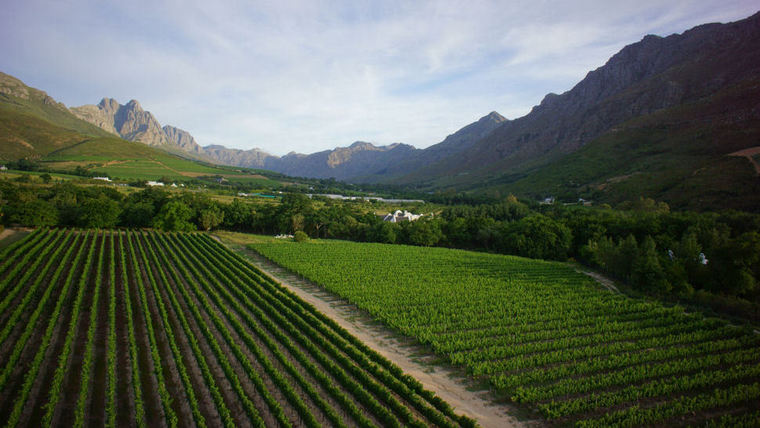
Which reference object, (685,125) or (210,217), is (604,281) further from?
(685,125)

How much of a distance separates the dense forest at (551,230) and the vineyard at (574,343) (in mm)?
5660

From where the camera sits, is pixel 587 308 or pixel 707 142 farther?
pixel 707 142

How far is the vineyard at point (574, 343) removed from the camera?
17.5 m

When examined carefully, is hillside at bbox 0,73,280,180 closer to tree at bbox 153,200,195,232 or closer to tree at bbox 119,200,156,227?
tree at bbox 119,200,156,227

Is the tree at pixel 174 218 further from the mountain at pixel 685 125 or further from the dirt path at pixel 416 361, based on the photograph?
the mountain at pixel 685 125

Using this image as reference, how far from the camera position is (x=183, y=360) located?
21297 millimetres

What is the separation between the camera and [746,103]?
115125 millimetres

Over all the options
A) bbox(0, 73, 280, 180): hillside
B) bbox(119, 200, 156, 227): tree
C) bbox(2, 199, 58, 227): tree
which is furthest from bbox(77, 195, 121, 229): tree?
bbox(0, 73, 280, 180): hillside

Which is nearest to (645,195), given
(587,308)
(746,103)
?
(746,103)

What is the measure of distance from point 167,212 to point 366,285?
58.2 metres

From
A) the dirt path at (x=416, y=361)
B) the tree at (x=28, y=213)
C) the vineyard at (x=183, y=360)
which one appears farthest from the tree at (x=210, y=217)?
the dirt path at (x=416, y=361)

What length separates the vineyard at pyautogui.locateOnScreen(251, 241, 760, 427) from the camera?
17453mm

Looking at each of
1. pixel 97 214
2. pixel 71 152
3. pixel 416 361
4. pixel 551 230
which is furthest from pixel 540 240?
pixel 71 152

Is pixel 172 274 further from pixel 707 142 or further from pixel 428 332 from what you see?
pixel 707 142
